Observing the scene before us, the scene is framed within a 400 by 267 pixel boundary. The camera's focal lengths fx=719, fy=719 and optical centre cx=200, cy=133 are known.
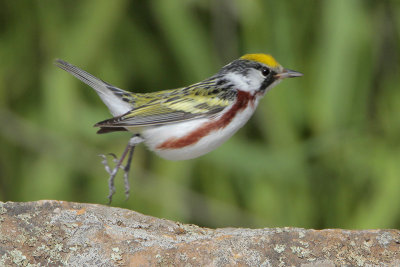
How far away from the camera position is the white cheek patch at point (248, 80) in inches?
141

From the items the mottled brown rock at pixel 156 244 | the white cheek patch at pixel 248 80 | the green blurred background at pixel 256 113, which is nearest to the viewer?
the mottled brown rock at pixel 156 244

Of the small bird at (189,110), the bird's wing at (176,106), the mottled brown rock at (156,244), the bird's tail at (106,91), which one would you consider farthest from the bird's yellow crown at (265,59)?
the mottled brown rock at (156,244)

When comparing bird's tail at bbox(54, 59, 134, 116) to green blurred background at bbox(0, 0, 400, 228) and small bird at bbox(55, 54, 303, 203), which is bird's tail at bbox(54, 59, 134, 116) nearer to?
small bird at bbox(55, 54, 303, 203)

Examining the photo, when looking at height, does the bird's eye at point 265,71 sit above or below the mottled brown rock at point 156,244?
above

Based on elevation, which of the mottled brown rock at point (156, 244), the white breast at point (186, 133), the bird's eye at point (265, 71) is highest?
the bird's eye at point (265, 71)

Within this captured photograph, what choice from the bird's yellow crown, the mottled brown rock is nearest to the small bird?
the bird's yellow crown

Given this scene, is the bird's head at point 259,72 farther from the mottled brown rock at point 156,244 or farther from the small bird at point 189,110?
the mottled brown rock at point 156,244

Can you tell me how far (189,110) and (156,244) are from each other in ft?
3.80

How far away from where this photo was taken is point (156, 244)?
245 cm

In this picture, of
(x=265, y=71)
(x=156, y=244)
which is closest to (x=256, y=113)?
(x=265, y=71)

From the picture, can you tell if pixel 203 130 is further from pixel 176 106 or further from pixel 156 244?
pixel 156 244

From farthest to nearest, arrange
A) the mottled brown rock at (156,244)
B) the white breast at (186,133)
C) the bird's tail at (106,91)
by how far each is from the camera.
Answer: the bird's tail at (106,91) < the white breast at (186,133) < the mottled brown rock at (156,244)

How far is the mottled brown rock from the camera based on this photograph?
2361 mm

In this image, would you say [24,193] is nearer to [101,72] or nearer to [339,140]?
[101,72]
